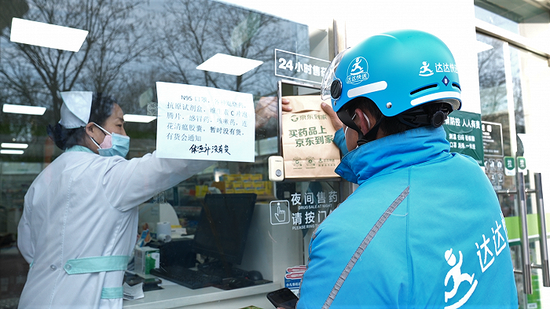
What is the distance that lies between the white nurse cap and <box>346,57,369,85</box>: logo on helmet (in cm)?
93

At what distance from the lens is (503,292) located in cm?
94

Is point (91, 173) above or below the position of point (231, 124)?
below

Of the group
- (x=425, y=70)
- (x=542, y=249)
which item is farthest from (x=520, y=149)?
(x=425, y=70)

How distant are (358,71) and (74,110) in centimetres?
99

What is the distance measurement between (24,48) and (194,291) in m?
1.11

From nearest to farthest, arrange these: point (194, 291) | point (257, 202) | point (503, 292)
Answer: point (503, 292), point (194, 291), point (257, 202)

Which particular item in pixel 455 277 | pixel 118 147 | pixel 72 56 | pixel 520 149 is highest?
pixel 72 56

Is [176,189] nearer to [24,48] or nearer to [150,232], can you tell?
[150,232]

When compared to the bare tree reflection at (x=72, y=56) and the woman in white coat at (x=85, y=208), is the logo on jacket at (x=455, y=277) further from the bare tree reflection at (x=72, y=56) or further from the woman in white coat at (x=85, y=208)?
the bare tree reflection at (x=72, y=56)

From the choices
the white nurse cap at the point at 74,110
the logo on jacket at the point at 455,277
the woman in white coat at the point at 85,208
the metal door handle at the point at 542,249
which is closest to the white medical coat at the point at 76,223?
the woman in white coat at the point at 85,208

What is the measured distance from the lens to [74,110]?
55.1 inches

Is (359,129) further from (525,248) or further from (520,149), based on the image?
(520,149)

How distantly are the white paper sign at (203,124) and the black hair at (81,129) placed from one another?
0.20 meters

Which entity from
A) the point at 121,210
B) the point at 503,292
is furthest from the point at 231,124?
the point at 503,292
